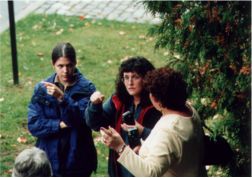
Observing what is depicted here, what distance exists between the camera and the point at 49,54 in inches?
368

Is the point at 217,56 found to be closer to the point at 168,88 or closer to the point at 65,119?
the point at 168,88

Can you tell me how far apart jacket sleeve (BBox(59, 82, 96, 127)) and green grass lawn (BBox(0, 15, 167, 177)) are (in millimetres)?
1804

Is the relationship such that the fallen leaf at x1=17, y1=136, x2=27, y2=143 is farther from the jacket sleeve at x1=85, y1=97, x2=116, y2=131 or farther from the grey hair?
the grey hair

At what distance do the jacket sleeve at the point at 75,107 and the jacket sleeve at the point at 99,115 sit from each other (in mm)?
204

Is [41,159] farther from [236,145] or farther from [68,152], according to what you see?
[236,145]

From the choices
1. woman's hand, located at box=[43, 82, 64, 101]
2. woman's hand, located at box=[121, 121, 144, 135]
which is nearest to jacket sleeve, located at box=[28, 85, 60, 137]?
woman's hand, located at box=[43, 82, 64, 101]

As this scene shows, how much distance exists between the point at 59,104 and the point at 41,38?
5.68m

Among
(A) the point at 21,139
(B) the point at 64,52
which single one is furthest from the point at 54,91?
(A) the point at 21,139

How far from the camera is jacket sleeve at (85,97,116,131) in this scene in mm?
4227

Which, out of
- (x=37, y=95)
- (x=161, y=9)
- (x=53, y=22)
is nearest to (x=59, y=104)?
(x=37, y=95)

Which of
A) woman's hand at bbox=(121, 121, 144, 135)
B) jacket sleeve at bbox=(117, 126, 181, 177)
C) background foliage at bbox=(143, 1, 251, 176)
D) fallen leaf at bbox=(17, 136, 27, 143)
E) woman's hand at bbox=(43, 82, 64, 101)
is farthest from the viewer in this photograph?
fallen leaf at bbox=(17, 136, 27, 143)

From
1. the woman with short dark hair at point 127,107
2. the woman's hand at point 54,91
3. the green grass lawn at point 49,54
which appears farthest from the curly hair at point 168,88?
the green grass lawn at point 49,54

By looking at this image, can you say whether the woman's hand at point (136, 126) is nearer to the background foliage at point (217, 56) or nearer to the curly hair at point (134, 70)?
the curly hair at point (134, 70)

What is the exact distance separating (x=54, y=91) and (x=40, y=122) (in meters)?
0.42
